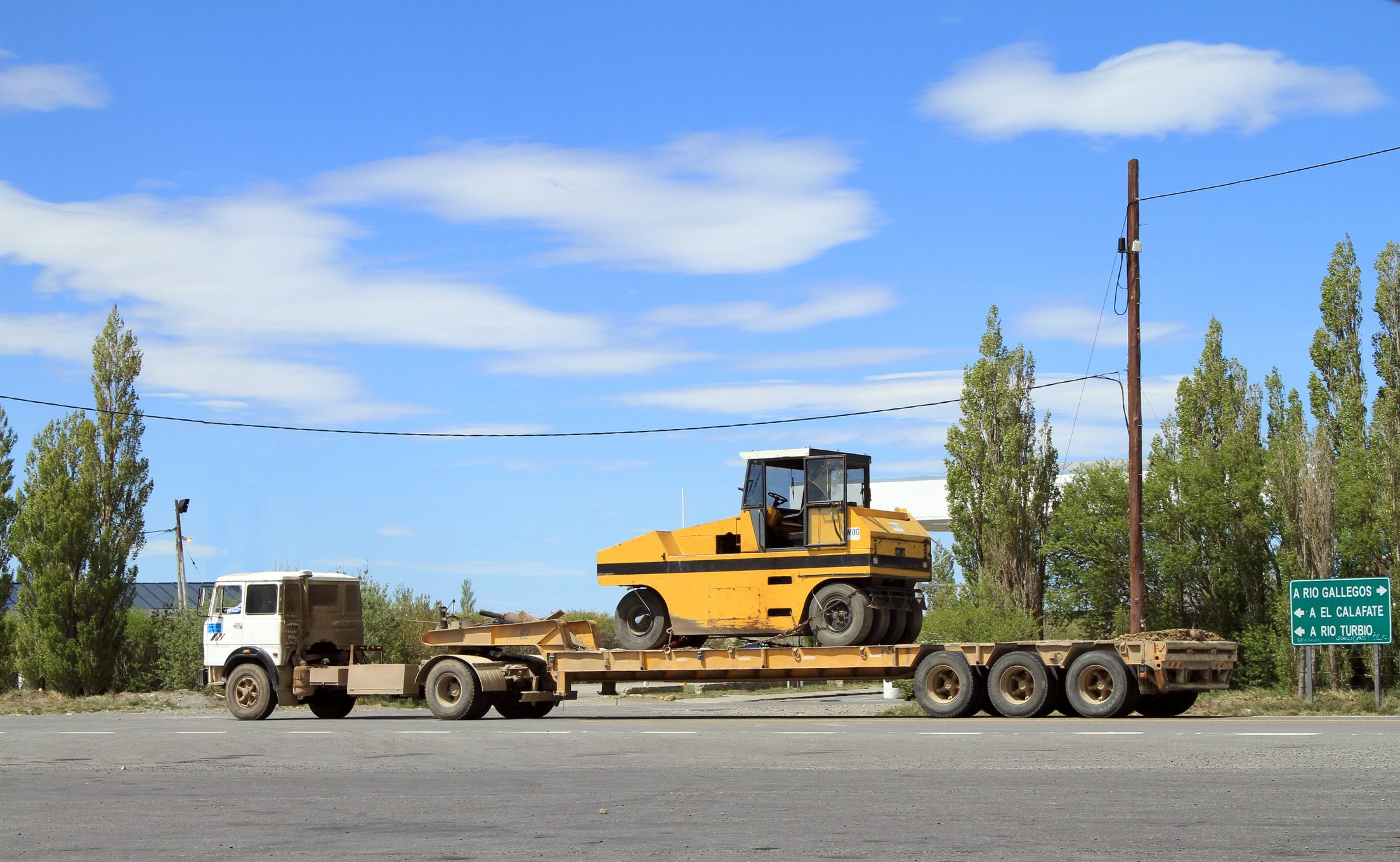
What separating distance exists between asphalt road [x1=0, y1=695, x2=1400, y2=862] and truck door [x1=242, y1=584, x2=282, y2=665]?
5350 millimetres

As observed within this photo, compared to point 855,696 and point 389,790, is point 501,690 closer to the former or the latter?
point 389,790

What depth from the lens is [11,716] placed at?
111 ft

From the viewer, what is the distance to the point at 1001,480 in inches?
1638

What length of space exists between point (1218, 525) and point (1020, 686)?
17.4 meters

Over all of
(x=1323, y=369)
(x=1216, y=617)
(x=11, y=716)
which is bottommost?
(x=11, y=716)

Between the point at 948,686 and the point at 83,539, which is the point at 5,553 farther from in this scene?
the point at 948,686

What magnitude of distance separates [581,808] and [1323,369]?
34.4 m

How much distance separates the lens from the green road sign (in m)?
27.3

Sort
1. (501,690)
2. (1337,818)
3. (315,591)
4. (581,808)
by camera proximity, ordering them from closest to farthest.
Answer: (1337,818) → (581,808) → (501,690) → (315,591)

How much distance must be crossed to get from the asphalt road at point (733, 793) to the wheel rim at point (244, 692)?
5.53 meters

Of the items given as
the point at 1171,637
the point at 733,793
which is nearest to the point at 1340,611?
the point at 1171,637

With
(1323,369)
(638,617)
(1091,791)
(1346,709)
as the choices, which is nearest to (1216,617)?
(1323,369)

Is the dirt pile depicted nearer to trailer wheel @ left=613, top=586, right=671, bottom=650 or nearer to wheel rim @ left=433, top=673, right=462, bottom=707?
trailer wheel @ left=613, top=586, right=671, bottom=650

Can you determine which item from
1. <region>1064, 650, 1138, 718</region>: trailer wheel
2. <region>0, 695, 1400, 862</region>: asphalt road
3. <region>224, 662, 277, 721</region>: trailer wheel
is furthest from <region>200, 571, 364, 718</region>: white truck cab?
<region>1064, 650, 1138, 718</region>: trailer wheel
